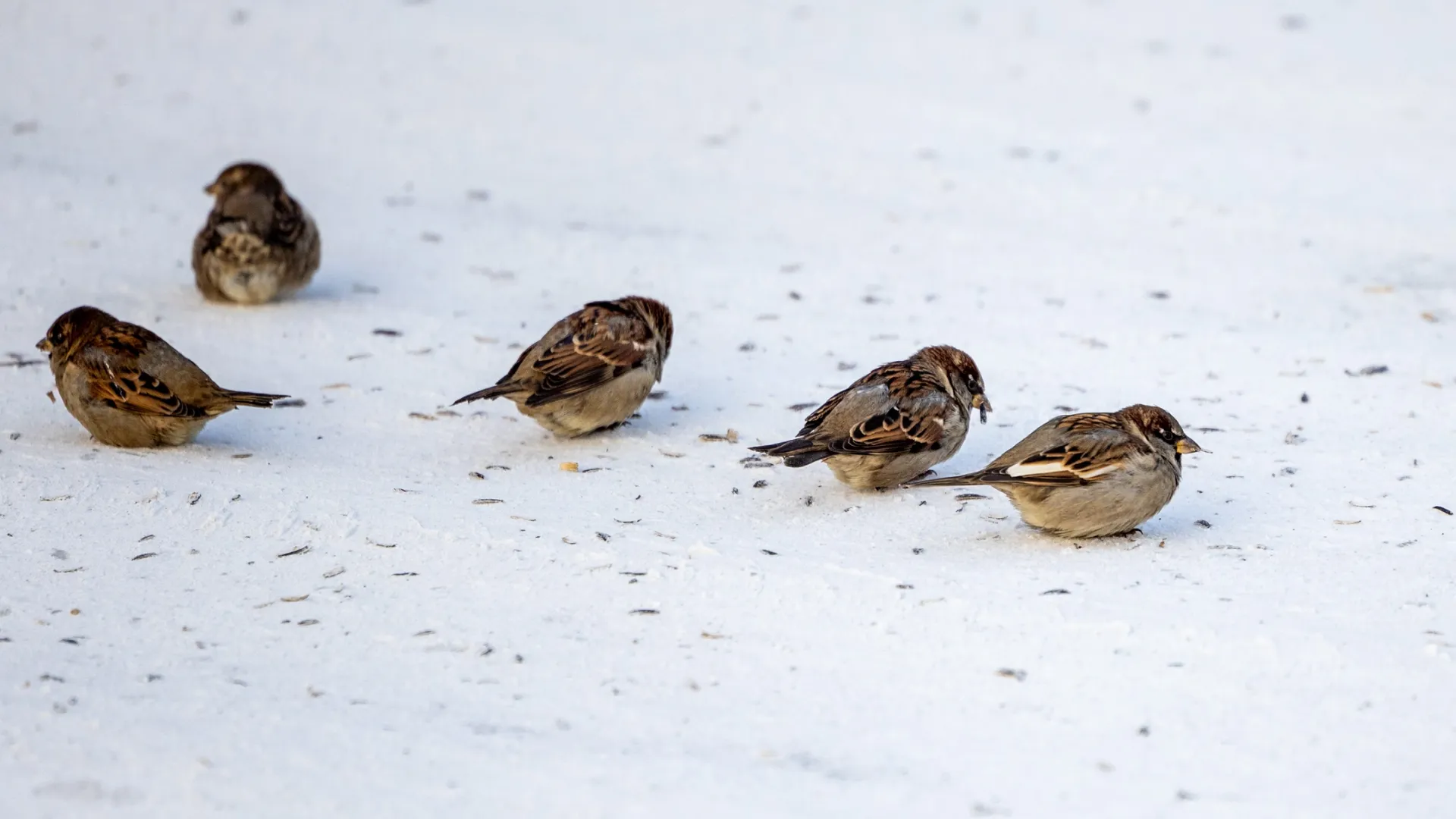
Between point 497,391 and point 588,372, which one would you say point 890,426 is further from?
point 497,391

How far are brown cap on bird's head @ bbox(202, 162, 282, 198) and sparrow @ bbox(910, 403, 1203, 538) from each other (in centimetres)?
494

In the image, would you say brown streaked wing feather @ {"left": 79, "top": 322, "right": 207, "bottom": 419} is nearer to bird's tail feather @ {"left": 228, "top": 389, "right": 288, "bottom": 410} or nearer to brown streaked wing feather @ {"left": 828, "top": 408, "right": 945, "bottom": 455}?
bird's tail feather @ {"left": 228, "top": 389, "right": 288, "bottom": 410}

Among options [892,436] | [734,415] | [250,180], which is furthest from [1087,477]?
[250,180]

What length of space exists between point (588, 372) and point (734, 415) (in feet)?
2.80

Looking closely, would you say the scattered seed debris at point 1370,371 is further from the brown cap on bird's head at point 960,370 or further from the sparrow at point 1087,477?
the sparrow at point 1087,477

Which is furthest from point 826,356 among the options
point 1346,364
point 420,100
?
point 420,100

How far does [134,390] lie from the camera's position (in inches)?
259

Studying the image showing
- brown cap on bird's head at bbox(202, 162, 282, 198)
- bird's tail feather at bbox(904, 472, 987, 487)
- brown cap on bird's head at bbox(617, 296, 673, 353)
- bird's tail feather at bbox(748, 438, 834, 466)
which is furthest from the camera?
brown cap on bird's head at bbox(202, 162, 282, 198)

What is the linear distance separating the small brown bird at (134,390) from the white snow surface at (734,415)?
136mm

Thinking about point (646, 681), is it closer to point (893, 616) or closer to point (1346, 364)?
point (893, 616)

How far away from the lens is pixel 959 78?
12547mm

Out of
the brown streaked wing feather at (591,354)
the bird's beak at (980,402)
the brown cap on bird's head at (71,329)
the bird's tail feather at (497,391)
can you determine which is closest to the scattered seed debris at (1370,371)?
the bird's beak at (980,402)

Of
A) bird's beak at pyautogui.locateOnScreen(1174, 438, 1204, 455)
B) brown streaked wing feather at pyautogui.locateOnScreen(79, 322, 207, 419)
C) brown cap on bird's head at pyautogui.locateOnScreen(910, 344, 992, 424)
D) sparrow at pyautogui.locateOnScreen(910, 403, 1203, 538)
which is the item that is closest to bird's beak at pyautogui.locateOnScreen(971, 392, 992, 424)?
brown cap on bird's head at pyautogui.locateOnScreen(910, 344, 992, 424)

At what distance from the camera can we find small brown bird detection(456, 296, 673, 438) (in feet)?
22.7
